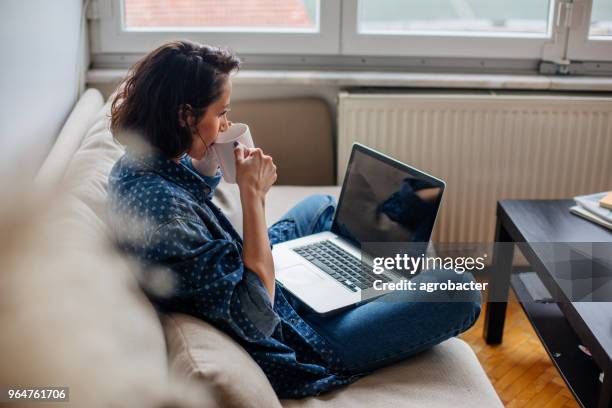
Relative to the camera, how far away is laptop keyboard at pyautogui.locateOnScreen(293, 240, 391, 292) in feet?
5.24

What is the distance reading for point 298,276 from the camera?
5.31 ft

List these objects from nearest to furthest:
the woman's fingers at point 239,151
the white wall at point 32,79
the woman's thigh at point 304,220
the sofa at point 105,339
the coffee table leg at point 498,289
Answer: the sofa at point 105,339
the woman's fingers at point 239,151
the white wall at point 32,79
the woman's thigh at point 304,220
the coffee table leg at point 498,289

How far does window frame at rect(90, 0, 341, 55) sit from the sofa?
93 cm

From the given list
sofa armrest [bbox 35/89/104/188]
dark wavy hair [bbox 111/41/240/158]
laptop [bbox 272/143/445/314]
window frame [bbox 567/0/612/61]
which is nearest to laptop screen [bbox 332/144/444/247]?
laptop [bbox 272/143/445/314]

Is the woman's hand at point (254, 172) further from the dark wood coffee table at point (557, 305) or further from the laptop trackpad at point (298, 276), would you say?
the dark wood coffee table at point (557, 305)

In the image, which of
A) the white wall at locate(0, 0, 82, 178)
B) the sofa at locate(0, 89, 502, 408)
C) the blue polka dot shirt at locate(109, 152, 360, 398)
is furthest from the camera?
the white wall at locate(0, 0, 82, 178)

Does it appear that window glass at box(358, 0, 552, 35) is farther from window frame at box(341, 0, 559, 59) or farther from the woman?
the woman

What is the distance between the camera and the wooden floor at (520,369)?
192cm

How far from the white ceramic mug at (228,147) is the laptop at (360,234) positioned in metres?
0.29

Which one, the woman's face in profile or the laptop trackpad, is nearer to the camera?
the woman's face in profile

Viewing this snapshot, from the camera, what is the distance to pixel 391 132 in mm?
2430

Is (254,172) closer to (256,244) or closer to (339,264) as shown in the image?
(256,244)

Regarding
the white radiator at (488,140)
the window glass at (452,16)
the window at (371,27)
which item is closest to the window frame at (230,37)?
the window at (371,27)

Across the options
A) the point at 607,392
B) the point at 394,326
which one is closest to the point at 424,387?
the point at 394,326
